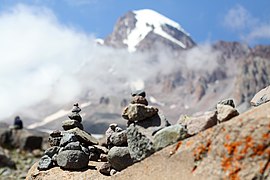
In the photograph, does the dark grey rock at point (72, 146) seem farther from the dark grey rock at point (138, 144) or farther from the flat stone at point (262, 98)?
the flat stone at point (262, 98)

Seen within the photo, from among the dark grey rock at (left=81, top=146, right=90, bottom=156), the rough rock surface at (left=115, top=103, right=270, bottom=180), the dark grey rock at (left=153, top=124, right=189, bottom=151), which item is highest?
the dark grey rock at (left=81, top=146, right=90, bottom=156)

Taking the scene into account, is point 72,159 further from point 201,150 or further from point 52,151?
point 201,150

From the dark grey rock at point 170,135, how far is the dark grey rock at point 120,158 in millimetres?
1610

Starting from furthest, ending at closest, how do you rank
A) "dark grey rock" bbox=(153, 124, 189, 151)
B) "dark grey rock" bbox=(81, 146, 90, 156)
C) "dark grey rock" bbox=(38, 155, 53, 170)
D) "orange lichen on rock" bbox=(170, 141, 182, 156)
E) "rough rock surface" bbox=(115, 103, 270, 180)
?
"dark grey rock" bbox=(81, 146, 90, 156) → "dark grey rock" bbox=(38, 155, 53, 170) → "dark grey rock" bbox=(153, 124, 189, 151) → "orange lichen on rock" bbox=(170, 141, 182, 156) → "rough rock surface" bbox=(115, 103, 270, 180)

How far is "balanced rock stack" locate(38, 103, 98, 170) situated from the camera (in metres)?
11.7

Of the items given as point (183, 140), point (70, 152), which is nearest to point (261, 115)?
point (183, 140)

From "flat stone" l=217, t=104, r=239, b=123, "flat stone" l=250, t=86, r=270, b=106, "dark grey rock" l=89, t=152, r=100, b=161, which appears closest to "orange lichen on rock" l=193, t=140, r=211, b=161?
"flat stone" l=217, t=104, r=239, b=123

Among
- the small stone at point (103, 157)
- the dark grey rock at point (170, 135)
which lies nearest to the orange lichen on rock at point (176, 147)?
the dark grey rock at point (170, 135)

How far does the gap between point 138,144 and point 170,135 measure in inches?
37.6

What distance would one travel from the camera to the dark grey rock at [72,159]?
1166 centimetres

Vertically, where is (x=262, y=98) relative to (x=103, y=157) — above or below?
above

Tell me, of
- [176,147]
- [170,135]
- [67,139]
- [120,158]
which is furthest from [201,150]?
[67,139]

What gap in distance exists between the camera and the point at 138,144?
9.50m

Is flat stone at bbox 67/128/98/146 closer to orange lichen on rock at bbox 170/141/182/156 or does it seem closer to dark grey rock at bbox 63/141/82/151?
dark grey rock at bbox 63/141/82/151
